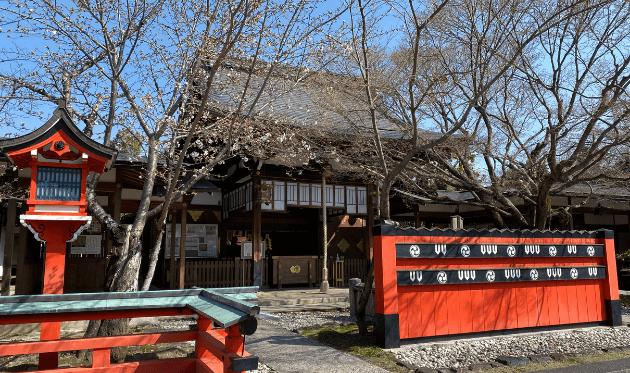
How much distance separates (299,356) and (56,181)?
154 inches

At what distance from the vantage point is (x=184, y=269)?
508 inches

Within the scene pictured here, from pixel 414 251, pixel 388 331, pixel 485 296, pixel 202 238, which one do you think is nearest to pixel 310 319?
pixel 388 331

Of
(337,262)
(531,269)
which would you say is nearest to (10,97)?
(531,269)

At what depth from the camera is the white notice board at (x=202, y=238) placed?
52.9 feet

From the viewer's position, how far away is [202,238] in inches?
645

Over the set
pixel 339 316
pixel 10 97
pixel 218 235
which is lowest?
pixel 339 316

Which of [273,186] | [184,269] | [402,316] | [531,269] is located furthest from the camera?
[273,186]

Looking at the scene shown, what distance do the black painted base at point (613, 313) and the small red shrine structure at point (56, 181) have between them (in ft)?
30.7

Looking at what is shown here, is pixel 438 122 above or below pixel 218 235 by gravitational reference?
above

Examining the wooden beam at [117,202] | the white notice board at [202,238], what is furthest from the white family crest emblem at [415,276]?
the white notice board at [202,238]

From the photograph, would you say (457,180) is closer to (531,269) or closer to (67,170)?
(531,269)

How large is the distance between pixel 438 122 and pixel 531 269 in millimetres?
4105

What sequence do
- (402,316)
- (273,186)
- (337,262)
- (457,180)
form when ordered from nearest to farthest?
(402,316)
(457,180)
(273,186)
(337,262)

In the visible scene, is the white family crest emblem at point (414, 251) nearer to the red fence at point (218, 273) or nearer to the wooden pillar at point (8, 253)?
the red fence at point (218, 273)
